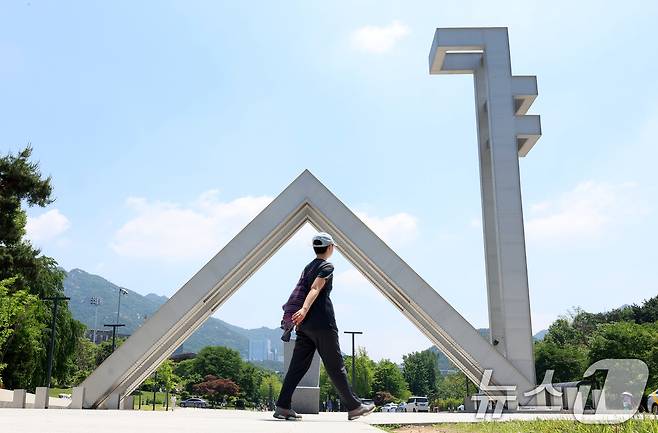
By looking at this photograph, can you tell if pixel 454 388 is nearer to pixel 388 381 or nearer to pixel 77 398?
pixel 388 381

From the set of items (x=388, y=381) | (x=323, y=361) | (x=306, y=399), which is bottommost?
(x=388, y=381)

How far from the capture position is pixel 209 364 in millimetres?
92250

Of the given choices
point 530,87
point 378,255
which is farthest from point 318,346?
point 530,87

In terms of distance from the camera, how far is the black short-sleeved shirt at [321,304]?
19.8 feet

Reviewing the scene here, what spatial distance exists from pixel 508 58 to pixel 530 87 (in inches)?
50.0

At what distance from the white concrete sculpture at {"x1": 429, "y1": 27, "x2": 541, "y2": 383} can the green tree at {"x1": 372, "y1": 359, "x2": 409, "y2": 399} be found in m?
52.3

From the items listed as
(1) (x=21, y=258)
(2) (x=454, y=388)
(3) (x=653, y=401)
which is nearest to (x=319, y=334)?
(3) (x=653, y=401)

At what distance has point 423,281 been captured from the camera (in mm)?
14266

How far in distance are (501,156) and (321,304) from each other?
46.2ft

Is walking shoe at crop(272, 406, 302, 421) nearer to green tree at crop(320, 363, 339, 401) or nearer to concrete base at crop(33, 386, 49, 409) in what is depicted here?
concrete base at crop(33, 386, 49, 409)

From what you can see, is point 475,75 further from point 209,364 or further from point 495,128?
point 209,364

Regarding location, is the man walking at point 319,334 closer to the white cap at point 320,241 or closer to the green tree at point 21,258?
the white cap at point 320,241

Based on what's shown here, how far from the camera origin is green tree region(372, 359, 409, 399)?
69438 millimetres

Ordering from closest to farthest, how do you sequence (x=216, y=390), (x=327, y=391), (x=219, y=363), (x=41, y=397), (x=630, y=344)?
(x=41, y=397)
(x=630, y=344)
(x=327, y=391)
(x=216, y=390)
(x=219, y=363)
